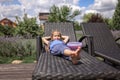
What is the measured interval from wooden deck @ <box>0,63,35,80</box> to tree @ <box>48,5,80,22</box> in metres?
24.9

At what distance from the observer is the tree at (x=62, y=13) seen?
29719mm

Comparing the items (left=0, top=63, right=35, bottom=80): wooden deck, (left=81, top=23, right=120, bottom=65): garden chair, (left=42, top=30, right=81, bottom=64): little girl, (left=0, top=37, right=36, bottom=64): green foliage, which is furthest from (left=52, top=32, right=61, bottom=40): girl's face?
(left=0, top=37, right=36, bottom=64): green foliage

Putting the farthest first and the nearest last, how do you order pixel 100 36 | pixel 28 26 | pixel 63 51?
1. pixel 28 26
2. pixel 100 36
3. pixel 63 51

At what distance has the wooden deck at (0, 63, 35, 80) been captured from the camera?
414cm

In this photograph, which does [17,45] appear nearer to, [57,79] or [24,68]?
[24,68]

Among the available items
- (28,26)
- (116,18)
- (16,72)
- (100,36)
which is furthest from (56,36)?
(116,18)

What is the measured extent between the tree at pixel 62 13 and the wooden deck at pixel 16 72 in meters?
24.9

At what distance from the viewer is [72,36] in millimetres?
5098

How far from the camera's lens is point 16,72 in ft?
14.9

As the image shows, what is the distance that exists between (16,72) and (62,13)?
2564 centimetres

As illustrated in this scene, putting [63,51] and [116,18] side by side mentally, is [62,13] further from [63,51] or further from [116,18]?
[63,51]

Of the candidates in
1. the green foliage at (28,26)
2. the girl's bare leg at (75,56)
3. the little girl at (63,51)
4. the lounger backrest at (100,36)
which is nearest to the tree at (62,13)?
the green foliage at (28,26)

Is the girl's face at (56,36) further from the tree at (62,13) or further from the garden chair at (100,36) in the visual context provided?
the tree at (62,13)

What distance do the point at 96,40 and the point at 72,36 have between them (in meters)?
0.53
